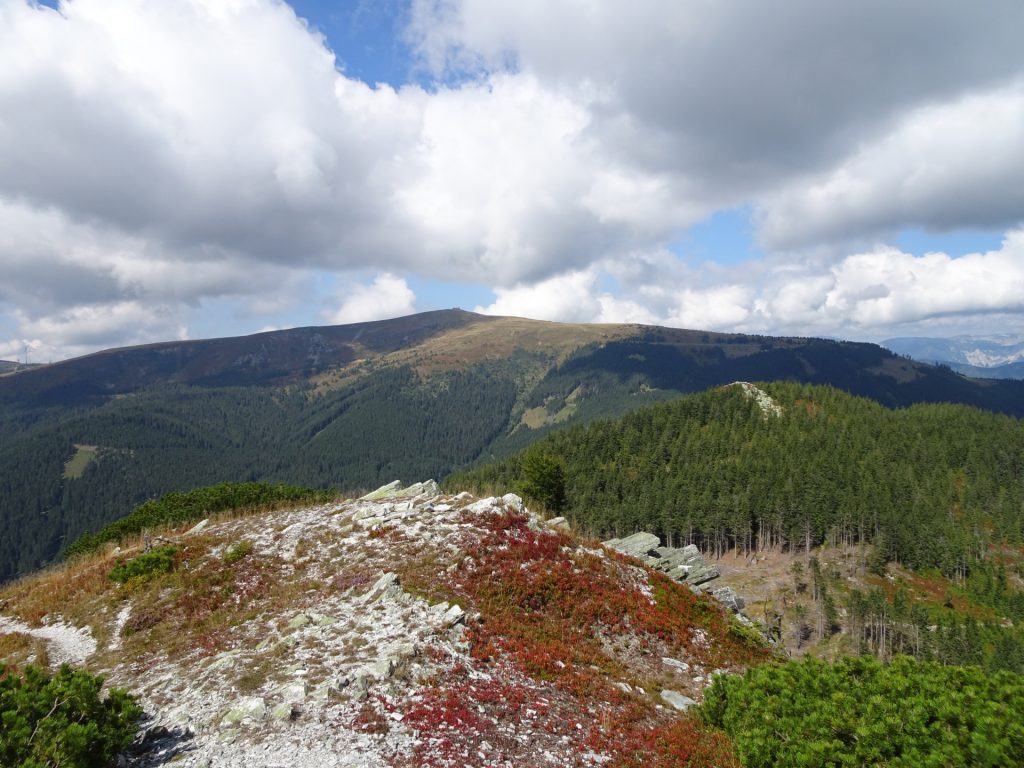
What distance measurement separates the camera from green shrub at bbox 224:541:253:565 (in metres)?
26.8

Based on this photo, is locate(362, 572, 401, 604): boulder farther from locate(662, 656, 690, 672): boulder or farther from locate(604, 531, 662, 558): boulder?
locate(604, 531, 662, 558): boulder

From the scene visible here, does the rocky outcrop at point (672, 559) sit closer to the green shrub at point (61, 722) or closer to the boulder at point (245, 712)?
the boulder at point (245, 712)

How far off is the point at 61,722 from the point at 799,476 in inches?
6316

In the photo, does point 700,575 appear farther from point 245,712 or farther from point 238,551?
point 245,712

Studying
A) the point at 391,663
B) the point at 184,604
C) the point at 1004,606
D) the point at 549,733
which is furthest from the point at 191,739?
the point at 1004,606

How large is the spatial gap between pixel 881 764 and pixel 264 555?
27.8m

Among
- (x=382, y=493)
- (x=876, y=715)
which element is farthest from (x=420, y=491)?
(x=876, y=715)

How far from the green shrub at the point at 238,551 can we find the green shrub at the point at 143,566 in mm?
2605

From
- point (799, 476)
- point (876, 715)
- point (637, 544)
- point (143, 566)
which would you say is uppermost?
point (876, 715)

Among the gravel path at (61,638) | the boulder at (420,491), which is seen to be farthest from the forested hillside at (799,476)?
the gravel path at (61,638)

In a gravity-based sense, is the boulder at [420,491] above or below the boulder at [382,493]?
above

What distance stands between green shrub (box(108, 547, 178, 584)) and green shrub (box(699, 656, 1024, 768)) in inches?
1062

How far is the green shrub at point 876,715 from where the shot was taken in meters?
9.64

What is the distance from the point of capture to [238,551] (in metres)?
27.5
